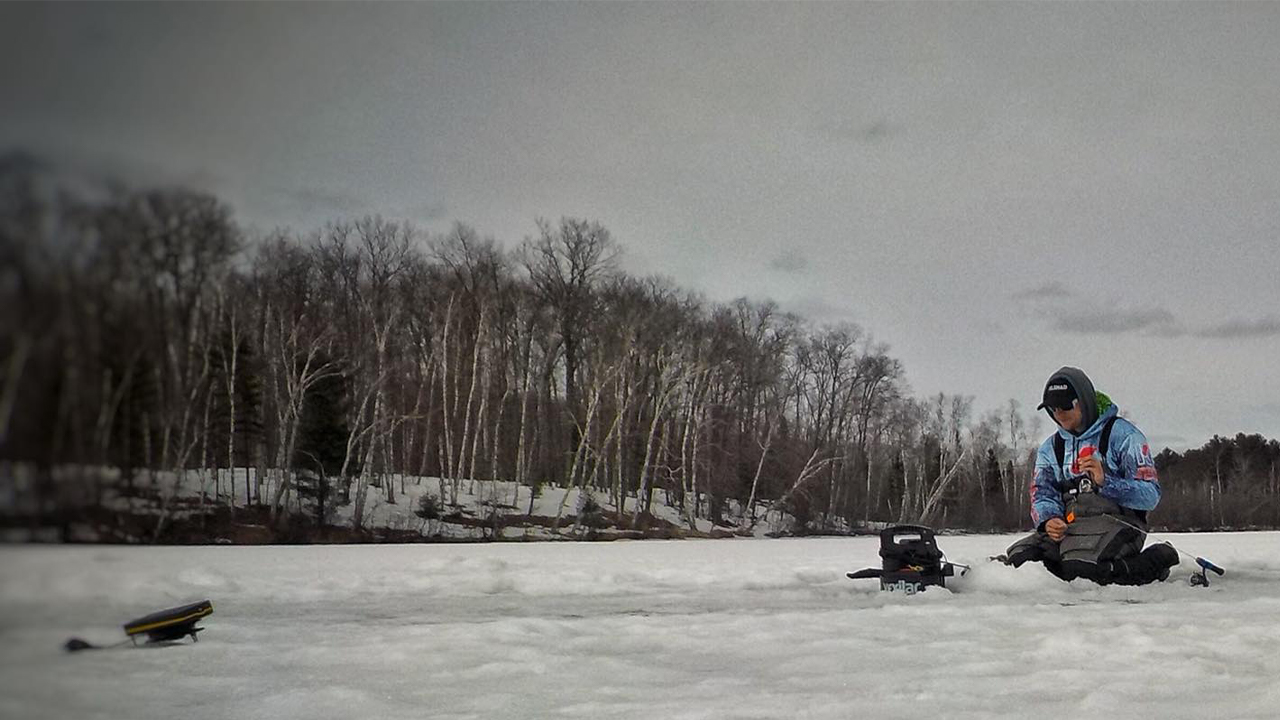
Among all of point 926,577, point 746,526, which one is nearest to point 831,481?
point 746,526

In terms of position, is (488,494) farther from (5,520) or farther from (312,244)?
(5,520)

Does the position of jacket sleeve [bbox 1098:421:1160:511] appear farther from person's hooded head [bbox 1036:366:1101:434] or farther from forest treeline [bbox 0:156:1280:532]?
forest treeline [bbox 0:156:1280:532]

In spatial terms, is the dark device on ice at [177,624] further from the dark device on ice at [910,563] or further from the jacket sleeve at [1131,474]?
the jacket sleeve at [1131,474]

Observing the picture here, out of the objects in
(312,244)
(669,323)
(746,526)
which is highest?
(669,323)

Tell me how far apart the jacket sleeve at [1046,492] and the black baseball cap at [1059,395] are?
19cm

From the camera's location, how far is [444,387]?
386 inches

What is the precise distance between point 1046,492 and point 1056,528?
18cm

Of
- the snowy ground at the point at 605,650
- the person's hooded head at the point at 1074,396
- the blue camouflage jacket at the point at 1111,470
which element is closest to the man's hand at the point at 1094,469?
the blue camouflage jacket at the point at 1111,470

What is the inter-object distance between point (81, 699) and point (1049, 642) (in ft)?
7.47

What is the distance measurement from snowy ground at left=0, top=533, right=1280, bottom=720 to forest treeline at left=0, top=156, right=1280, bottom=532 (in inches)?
3.6

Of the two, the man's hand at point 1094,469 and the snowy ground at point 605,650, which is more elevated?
the man's hand at point 1094,469

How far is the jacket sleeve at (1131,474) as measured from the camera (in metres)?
4.04

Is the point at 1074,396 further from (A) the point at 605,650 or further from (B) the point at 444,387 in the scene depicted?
(B) the point at 444,387

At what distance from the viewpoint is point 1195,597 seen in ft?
12.3
